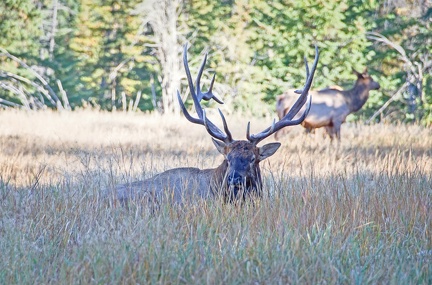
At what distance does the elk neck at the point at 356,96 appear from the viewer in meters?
16.9

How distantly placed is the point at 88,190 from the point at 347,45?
20091mm

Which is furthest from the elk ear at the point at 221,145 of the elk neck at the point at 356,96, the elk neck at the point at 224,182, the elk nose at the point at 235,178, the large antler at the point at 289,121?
the elk neck at the point at 356,96

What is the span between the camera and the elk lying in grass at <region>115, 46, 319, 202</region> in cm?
687

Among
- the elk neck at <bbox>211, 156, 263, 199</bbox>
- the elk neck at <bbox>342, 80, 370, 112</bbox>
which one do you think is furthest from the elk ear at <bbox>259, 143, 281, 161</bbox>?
the elk neck at <bbox>342, 80, 370, 112</bbox>

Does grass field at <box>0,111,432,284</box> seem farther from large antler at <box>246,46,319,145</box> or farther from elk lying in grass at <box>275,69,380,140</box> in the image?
elk lying in grass at <box>275,69,380,140</box>

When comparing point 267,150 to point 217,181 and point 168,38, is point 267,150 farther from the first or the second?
point 168,38

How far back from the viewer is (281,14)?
26750mm

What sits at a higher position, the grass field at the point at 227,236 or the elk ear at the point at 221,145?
the elk ear at the point at 221,145

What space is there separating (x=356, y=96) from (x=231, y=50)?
37.8ft

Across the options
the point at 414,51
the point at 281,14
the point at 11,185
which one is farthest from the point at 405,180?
the point at 281,14

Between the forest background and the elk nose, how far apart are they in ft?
50.1

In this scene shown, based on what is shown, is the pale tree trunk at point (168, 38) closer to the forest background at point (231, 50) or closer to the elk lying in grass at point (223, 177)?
the forest background at point (231, 50)

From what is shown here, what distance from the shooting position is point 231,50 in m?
28.2

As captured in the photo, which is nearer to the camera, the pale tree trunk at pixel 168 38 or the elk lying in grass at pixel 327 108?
the elk lying in grass at pixel 327 108
